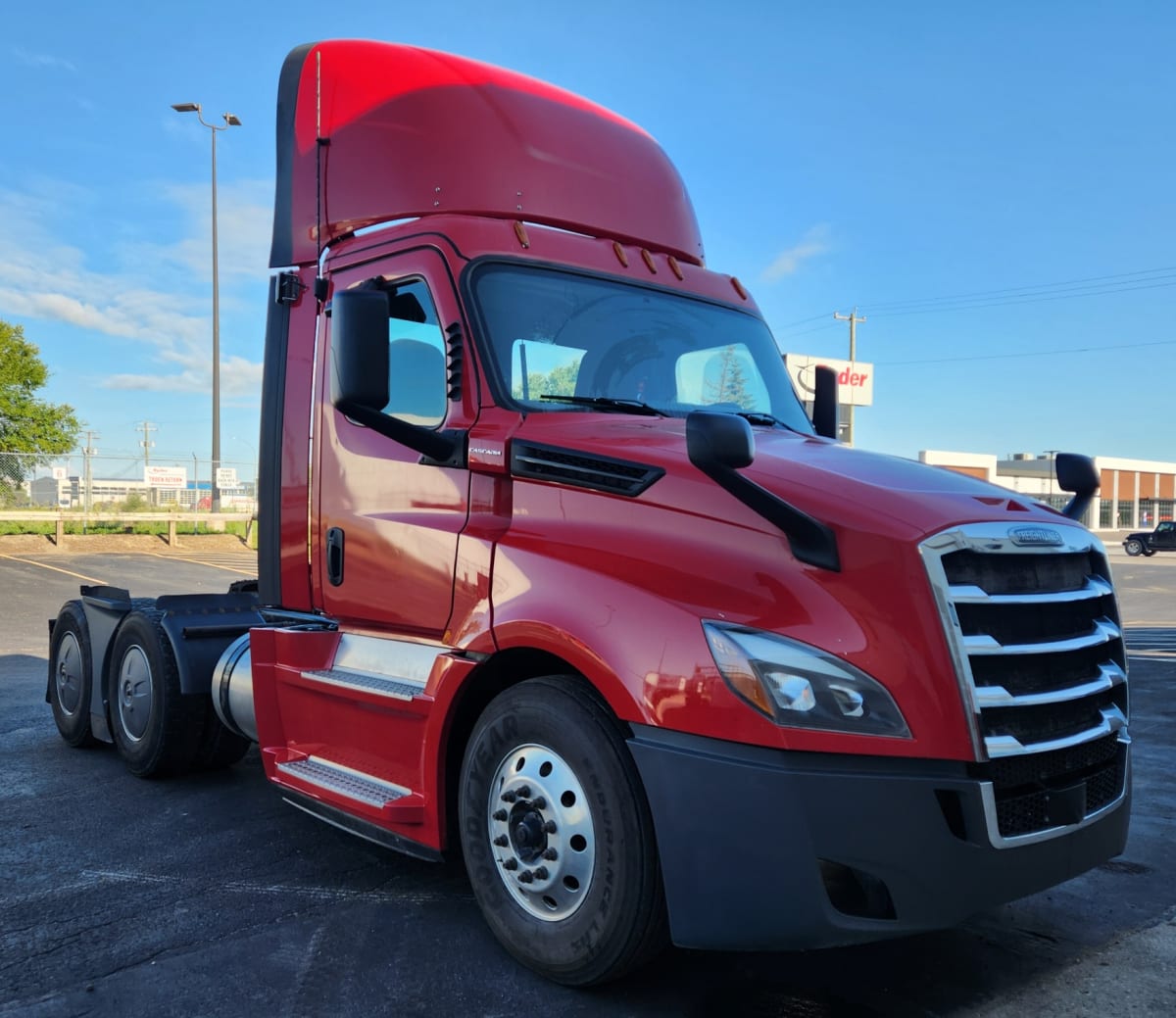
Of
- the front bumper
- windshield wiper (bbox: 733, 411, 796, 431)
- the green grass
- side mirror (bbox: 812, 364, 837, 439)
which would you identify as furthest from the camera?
the green grass

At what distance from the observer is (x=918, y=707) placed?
257 centimetres

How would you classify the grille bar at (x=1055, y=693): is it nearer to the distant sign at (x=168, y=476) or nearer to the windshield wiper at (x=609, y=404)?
the windshield wiper at (x=609, y=404)

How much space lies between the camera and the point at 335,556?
414 centimetres

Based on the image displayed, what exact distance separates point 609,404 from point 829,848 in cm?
183

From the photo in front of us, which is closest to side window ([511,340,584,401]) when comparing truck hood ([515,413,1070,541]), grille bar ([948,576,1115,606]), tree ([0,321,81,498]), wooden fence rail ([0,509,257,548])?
truck hood ([515,413,1070,541])

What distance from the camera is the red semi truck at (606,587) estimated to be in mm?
2594

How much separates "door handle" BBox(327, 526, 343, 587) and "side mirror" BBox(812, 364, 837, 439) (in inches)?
101

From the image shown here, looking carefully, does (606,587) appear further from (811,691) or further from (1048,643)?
(1048,643)

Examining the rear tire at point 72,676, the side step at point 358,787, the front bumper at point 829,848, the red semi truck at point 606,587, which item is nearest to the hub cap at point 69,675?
the rear tire at point 72,676

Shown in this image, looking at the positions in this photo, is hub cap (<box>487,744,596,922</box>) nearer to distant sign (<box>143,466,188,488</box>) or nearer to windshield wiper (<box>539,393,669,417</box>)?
windshield wiper (<box>539,393,669,417</box>)

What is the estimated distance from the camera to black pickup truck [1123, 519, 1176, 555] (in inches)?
1549

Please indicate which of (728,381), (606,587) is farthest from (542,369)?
(606,587)

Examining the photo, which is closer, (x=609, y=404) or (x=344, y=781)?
(x=609, y=404)

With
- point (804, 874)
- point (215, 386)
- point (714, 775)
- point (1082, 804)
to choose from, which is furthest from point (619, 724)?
point (215, 386)
